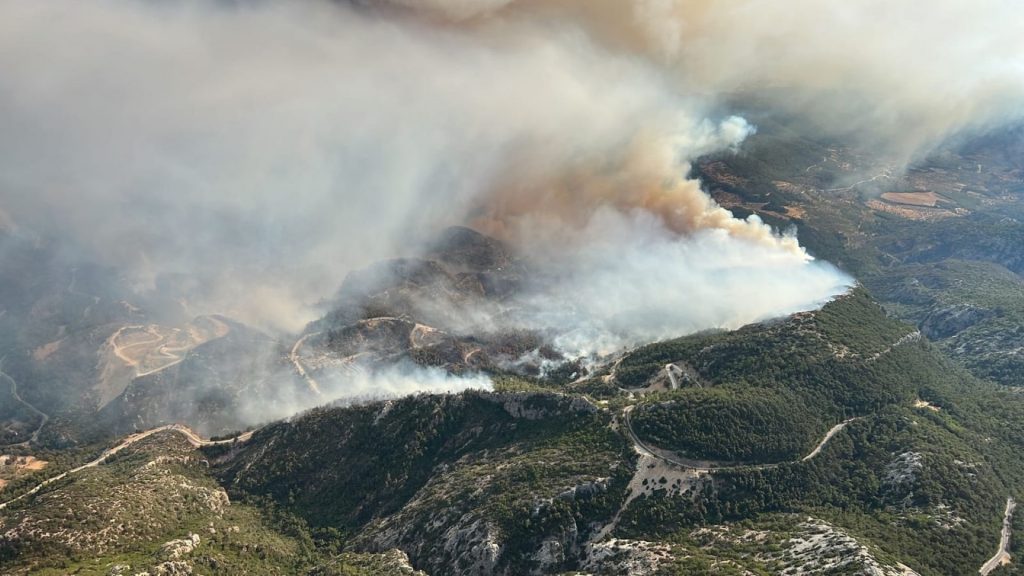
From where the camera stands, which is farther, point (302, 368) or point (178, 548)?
point (302, 368)

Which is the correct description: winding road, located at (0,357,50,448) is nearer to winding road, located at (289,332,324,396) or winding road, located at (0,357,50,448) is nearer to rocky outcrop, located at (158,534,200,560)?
winding road, located at (289,332,324,396)

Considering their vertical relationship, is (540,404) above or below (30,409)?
above

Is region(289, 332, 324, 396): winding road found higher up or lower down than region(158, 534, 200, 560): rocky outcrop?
higher up

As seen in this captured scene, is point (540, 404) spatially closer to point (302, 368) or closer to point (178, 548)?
point (178, 548)

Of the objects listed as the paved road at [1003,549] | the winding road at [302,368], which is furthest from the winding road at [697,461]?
the winding road at [302,368]

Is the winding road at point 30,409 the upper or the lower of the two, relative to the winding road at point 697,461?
lower

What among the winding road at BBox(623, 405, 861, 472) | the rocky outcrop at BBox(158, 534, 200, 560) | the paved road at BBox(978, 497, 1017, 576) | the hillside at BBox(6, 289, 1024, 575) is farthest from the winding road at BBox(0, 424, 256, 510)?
the paved road at BBox(978, 497, 1017, 576)

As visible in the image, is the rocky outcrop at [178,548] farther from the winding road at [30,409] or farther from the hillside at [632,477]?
the winding road at [30,409]

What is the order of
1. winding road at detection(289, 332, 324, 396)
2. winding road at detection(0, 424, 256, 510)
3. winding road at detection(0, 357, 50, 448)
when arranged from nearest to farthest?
winding road at detection(0, 424, 256, 510) → winding road at detection(289, 332, 324, 396) → winding road at detection(0, 357, 50, 448)

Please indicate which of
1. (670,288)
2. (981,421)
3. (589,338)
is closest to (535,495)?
(589,338)

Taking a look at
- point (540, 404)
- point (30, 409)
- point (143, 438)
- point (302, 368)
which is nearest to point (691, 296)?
point (540, 404)
